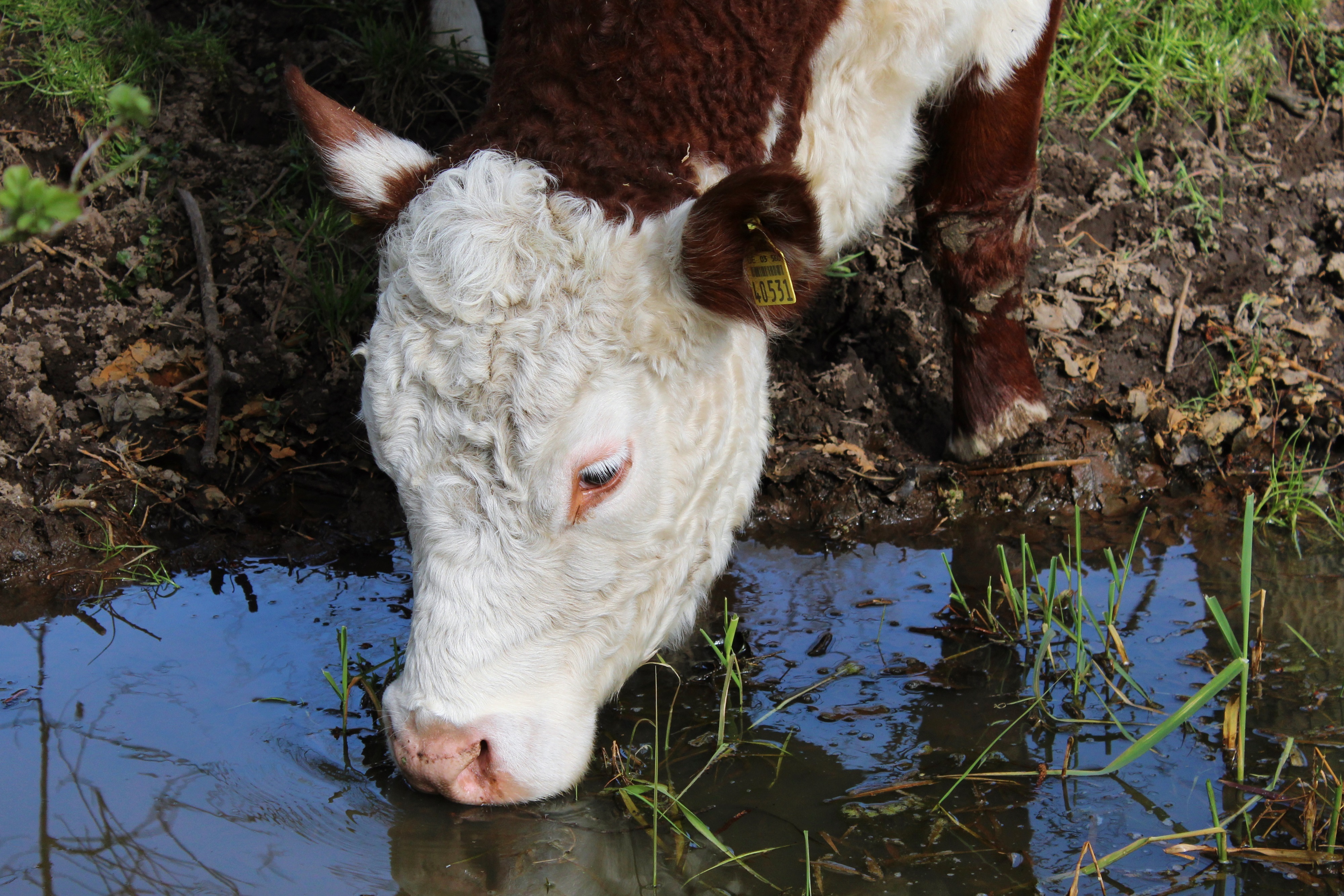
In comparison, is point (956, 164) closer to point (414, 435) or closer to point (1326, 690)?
point (1326, 690)

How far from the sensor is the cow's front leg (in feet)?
11.6

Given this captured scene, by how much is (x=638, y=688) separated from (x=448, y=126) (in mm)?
3095

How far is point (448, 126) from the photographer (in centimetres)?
498

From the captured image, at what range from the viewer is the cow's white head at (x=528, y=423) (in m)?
2.24

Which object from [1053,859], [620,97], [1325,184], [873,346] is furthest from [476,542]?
[1325,184]

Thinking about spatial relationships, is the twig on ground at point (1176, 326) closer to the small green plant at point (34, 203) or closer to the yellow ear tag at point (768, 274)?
the yellow ear tag at point (768, 274)

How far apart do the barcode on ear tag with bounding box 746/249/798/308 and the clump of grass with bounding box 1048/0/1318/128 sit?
10.3 feet

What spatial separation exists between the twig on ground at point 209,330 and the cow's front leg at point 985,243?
262 cm

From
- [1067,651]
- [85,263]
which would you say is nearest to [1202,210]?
[1067,651]

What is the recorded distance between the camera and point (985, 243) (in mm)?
3812

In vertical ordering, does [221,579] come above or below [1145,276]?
below

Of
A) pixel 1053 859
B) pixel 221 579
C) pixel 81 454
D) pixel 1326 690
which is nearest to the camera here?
pixel 1053 859

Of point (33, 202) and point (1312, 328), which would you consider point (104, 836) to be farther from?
point (1312, 328)

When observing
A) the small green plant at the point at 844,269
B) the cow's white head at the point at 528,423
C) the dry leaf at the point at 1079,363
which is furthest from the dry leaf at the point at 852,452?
the cow's white head at the point at 528,423
